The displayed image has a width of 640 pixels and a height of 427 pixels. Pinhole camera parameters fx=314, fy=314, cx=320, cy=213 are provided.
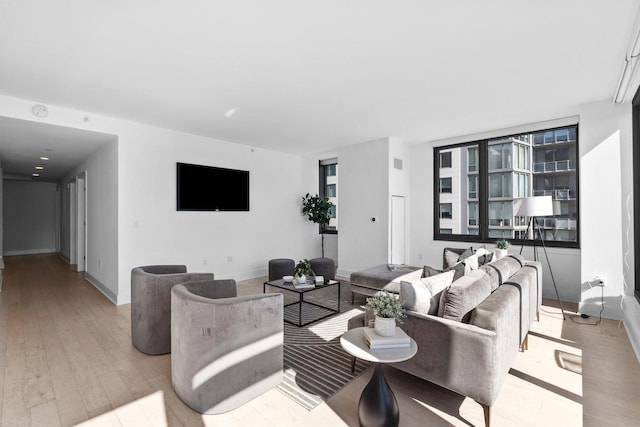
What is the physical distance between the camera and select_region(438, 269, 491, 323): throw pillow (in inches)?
84.0

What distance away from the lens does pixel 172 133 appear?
17.0ft

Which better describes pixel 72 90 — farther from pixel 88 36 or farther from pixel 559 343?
pixel 559 343

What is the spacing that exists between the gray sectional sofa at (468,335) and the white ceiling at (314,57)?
6.46 feet

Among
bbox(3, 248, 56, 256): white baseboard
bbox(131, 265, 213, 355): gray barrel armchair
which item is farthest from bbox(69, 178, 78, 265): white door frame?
bbox(131, 265, 213, 355): gray barrel armchair

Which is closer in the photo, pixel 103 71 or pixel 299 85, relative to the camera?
pixel 103 71

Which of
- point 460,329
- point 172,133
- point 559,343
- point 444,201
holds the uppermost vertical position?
point 172,133

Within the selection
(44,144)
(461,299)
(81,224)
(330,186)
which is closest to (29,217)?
(81,224)

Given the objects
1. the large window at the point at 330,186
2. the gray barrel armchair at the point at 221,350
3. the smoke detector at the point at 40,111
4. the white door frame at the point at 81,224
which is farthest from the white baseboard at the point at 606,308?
the white door frame at the point at 81,224

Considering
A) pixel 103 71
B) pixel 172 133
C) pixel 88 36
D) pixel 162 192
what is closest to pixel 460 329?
pixel 88 36

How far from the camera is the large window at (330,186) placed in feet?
25.2

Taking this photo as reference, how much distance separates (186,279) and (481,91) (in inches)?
151

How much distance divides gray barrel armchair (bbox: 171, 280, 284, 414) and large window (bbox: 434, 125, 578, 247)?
438 centimetres

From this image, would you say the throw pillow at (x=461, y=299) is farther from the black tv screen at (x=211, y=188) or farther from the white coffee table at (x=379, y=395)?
the black tv screen at (x=211, y=188)

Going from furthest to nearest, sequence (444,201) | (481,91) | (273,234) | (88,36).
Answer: (273,234), (444,201), (481,91), (88,36)
